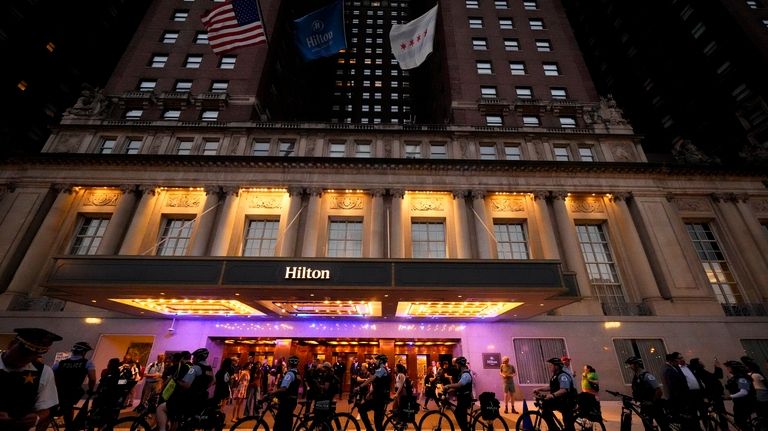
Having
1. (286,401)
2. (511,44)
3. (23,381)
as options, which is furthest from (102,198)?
(511,44)

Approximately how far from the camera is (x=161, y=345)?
17.3 m

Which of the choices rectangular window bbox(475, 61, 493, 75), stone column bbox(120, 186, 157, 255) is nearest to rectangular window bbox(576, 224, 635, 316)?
rectangular window bbox(475, 61, 493, 75)

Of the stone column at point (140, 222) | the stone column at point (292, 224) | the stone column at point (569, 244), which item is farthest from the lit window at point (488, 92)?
the stone column at point (140, 222)

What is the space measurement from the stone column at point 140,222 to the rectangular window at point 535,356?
23.5 metres

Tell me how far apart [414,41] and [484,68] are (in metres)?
13.0

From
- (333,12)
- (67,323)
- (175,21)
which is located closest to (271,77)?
(175,21)

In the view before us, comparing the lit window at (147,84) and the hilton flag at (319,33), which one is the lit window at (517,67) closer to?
the hilton flag at (319,33)

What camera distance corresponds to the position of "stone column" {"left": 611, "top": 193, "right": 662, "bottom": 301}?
64.8ft

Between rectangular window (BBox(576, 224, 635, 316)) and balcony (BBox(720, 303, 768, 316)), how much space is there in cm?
617

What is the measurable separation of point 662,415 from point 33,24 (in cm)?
5943

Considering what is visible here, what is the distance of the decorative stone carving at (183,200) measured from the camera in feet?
73.4

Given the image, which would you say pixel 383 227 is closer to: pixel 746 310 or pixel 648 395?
pixel 648 395

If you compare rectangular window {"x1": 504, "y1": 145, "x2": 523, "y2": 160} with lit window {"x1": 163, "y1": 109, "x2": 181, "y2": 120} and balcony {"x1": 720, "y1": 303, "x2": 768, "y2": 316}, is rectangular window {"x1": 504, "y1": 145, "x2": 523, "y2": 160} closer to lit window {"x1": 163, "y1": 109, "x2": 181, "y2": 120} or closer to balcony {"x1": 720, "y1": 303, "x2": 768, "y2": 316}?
balcony {"x1": 720, "y1": 303, "x2": 768, "y2": 316}

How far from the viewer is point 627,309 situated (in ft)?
64.2
